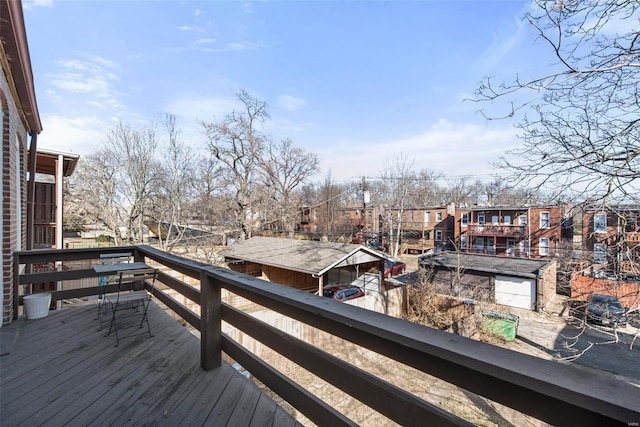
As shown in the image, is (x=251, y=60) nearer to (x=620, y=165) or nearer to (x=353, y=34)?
(x=353, y=34)

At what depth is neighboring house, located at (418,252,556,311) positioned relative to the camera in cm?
1321

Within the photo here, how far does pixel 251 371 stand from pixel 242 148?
2073 centimetres

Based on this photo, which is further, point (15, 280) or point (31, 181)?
point (31, 181)

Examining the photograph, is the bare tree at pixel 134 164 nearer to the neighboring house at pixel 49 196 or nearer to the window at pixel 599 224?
the neighboring house at pixel 49 196

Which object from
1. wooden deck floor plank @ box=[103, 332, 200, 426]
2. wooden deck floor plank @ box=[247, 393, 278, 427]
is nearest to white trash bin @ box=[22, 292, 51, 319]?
wooden deck floor plank @ box=[103, 332, 200, 426]

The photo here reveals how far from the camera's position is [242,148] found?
21156 mm

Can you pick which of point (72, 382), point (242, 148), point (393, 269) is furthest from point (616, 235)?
point (242, 148)

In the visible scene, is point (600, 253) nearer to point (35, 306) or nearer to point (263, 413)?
point (263, 413)

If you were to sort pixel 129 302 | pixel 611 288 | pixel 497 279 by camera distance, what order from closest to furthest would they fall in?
1. pixel 129 302
2. pixel 611 288
3. pixel 497 279

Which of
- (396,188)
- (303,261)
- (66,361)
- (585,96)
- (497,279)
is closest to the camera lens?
(66,361)

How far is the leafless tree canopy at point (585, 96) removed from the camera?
3656 millimetres

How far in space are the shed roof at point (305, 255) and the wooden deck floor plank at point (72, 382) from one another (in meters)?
7.06

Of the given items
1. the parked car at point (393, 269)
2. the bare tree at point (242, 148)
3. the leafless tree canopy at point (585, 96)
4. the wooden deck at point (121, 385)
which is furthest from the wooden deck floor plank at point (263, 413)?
the bare tree at point (242, 148)

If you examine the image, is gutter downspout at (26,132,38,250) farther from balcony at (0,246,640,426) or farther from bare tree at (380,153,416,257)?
bare tree at (380,153,416,257)
